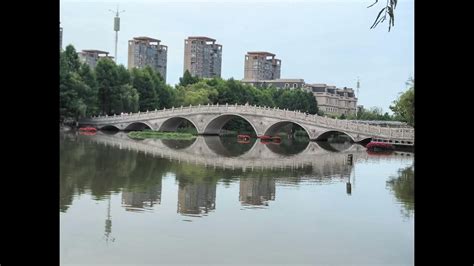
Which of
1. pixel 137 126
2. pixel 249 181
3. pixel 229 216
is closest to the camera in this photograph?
pixel 229 216

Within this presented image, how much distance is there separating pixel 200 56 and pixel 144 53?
9853 millimetres

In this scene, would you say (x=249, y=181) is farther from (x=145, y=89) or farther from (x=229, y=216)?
(x=145, y=89)

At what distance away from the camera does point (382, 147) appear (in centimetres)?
2462

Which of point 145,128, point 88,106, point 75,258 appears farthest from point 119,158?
point 145,128

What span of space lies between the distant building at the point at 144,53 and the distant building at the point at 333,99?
1861 centimetres

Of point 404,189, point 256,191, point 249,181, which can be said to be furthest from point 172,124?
point 256,191

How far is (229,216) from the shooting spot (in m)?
7.38

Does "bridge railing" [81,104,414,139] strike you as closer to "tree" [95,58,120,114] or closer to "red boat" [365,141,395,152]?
"red boat" [365,141,395,152]

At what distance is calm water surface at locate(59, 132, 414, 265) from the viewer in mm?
5242

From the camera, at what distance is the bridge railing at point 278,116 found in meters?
26.4

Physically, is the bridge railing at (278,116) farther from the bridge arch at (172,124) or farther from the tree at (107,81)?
the tree at (107,81)

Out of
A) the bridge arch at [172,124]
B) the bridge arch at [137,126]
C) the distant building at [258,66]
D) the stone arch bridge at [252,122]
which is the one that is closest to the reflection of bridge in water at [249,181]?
the stone arch bridge at [252,122]

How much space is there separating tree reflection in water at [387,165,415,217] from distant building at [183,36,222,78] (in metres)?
57.8
